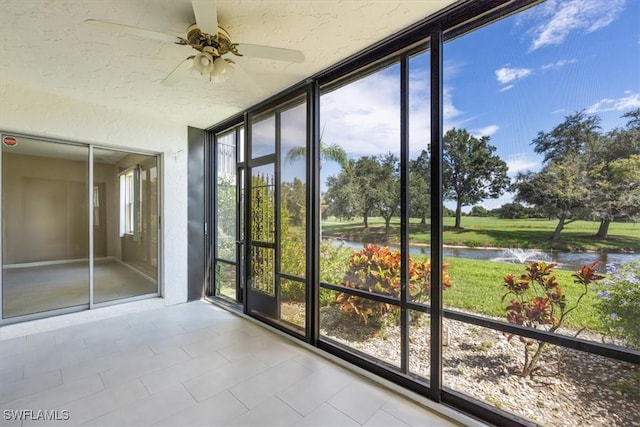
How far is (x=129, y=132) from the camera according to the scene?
12.2 feet

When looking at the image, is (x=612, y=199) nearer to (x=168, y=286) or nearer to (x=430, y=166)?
(x=430, y=166)

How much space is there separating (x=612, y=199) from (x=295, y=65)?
2410 mm

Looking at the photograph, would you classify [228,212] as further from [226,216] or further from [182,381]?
[182,381]

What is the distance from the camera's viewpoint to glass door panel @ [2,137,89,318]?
3.12 meters

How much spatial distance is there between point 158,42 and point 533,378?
11.4 ft

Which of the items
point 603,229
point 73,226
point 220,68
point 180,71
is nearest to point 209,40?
point 220,68

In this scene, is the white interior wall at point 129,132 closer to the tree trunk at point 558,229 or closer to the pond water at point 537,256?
the pond water at point 537,256

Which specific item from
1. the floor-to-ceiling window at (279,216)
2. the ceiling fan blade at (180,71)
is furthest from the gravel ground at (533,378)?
the ceiling fan blade at (180,71)

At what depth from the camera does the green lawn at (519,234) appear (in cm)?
143

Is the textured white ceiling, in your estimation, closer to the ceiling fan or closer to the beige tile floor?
the ceiling fan

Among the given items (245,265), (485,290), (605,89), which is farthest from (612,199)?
(245,265)

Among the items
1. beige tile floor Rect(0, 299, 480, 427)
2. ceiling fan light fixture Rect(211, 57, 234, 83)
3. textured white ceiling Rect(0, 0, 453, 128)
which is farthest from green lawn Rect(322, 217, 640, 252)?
ceiling fan light fixture Rect(211, 57, 234, 83)

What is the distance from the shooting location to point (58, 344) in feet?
9.29

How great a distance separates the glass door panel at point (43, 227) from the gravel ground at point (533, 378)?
155 inches
